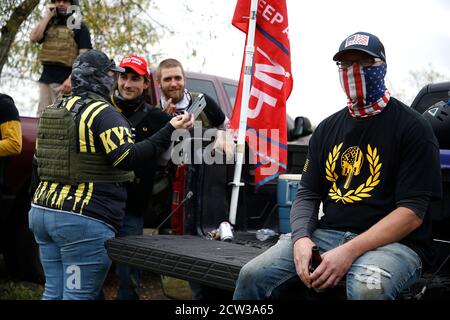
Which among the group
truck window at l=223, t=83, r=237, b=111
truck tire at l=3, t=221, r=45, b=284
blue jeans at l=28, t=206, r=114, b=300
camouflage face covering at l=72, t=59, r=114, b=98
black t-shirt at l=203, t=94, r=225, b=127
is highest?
truck window at l=223, t=83, r=237, b=111

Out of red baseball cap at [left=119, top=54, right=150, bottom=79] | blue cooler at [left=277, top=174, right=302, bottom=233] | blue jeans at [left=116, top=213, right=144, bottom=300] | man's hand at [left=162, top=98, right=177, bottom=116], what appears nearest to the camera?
red baseball cap at [left=119, top=54, right=150, bottom=79]

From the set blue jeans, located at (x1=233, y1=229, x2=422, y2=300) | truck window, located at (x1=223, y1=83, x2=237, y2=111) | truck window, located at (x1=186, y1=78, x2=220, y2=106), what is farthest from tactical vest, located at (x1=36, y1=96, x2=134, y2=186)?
truck window, located at (x1=223, y1=83, x2=237, y2=111)

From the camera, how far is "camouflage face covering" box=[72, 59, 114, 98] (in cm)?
420

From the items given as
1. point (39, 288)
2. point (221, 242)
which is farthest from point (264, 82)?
point (39, 288)

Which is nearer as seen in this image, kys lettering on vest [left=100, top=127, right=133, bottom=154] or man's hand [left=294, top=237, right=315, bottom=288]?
man's hand [left=294, top=237, right=315, bottom=288]

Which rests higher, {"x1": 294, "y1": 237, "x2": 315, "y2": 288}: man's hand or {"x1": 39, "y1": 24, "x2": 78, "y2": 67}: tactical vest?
{"x1": 39, "y1": 24, "x2": 78, "y2": 67}: tactical vest

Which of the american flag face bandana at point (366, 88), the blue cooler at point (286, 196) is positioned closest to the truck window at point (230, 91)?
the blue cooler at point (286, 196)

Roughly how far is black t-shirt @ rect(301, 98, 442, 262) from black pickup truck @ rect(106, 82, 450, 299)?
0.40 metres

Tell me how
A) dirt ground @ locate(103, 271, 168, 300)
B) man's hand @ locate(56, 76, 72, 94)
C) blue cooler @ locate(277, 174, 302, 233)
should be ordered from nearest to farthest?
blue cooler @ locate(277, 174, 302, 233) → man's hand @ locate(56, 76, 72, 94) → dirt ground @ locate(103, 271, 168, 300)

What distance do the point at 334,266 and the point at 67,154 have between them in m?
1.78

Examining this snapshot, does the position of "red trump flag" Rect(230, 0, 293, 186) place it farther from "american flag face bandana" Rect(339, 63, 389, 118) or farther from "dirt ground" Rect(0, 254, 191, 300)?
"american flag face bandana" Rect(339, 63, 389, 118)

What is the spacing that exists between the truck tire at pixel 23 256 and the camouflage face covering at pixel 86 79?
8.27 ft

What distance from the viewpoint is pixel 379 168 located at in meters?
3.24
